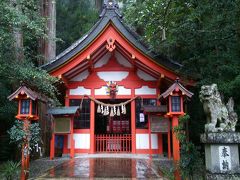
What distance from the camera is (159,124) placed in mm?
11523

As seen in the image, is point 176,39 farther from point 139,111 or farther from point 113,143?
point 113,143


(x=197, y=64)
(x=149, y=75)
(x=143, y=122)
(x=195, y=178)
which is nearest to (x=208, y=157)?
(x=195, y=178)

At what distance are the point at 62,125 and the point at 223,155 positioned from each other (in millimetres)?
6878

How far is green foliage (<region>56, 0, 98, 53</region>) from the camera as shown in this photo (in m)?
20.0

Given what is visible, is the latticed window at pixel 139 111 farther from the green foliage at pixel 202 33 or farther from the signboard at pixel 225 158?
the signboard at pixel 225 158

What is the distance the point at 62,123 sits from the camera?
11.6m

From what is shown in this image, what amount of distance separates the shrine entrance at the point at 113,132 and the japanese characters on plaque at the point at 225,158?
623cm

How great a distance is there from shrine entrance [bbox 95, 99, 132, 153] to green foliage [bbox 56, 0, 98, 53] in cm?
702

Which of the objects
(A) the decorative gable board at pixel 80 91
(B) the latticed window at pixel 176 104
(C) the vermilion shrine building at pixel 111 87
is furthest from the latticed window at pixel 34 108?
(A) the decorative gable board at pixel 80 91

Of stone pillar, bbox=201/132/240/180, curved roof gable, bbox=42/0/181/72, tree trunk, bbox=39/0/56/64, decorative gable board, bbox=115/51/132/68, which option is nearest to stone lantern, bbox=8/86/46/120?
curved roof gable, bbox=42/0/181/72

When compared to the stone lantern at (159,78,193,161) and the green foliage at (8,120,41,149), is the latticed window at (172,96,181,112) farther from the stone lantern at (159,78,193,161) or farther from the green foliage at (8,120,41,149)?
the green foliage at (8,120,41,149)

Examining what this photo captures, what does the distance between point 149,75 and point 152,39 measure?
2087 millimetres

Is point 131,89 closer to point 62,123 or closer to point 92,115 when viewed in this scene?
point 92,115

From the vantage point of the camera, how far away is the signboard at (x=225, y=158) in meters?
6.78
